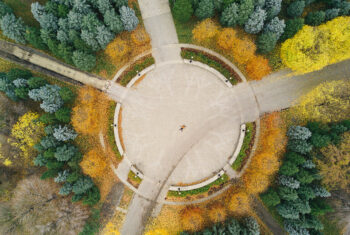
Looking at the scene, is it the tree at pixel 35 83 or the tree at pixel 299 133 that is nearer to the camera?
the tree at pixel 299 133

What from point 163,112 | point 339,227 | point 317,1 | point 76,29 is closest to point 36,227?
point 163,112

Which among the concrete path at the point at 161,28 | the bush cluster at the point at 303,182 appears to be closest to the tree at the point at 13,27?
the concrete path at the point at 161,28

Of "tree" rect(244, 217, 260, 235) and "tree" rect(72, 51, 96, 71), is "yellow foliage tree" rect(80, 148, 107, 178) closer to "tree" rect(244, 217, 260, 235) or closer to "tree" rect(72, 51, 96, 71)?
"tree" rect(72, 51, 96, 71)

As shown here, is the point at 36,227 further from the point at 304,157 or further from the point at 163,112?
the point at 304,157

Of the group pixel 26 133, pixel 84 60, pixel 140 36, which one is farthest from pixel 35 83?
pixel 140 36

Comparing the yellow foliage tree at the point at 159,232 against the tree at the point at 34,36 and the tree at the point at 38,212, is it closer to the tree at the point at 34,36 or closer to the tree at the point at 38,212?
the tree at the point at 38,212

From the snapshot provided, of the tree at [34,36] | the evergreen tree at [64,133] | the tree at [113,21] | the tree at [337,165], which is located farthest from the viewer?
the tree at [34,36]
